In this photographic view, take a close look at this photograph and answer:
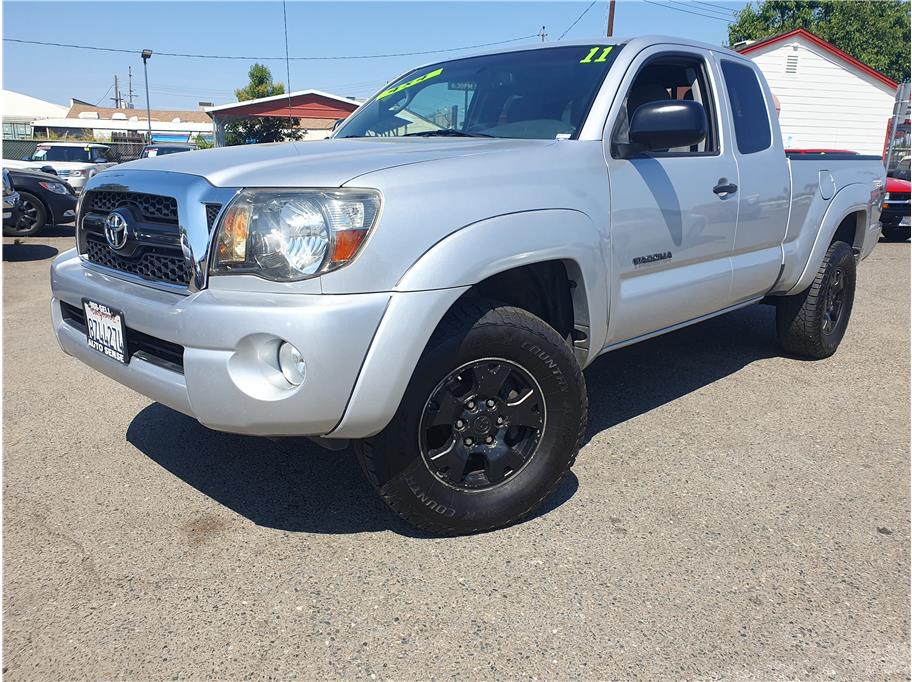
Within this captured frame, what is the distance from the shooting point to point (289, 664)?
2105 millimetres

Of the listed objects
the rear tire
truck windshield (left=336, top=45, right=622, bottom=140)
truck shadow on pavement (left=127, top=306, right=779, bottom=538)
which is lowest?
truck shadow on pavement (left=127, top=306, right=779, bottom=538)

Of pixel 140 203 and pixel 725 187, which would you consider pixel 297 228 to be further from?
pixel 725 187

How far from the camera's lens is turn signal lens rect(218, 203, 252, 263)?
7.55ft

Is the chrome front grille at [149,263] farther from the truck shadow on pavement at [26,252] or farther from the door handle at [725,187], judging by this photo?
the truck shadow on pavement at [26,252]

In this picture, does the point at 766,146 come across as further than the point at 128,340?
Yes

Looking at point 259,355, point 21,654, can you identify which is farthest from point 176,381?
point 21,654

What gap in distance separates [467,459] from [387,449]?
35cm

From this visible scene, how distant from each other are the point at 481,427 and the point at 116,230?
1.54 metres

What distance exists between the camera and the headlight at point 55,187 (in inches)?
457

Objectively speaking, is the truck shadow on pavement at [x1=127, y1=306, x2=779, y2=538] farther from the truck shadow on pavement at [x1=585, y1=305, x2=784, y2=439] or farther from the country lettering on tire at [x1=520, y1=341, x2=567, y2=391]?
the country lettering on tire at [x1=520, y1=341, x2=567, y2=391]

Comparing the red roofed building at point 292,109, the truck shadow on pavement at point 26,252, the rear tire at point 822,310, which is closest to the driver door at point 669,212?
the rear tire at point 822,310

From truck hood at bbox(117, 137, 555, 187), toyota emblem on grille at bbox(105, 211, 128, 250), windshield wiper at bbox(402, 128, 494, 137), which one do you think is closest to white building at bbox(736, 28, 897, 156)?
Answer: windshield wiper at bbox(402, 128, 494, 137)

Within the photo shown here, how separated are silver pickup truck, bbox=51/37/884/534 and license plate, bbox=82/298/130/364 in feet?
0.04

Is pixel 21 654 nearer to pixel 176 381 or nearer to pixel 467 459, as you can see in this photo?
pixel 176 381
